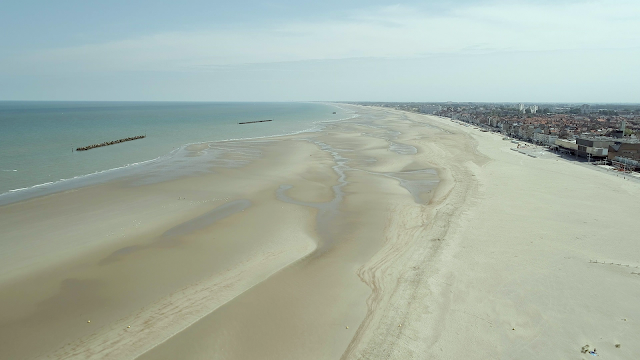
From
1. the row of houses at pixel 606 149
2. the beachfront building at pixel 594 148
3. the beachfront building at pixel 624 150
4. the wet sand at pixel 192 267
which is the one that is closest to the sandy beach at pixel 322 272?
the wet sand at pixel 192 267

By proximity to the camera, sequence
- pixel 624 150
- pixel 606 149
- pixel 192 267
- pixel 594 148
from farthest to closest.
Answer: pixel 594 148 → pixel 606 149 → pixel 624 150 → pixel 192 267

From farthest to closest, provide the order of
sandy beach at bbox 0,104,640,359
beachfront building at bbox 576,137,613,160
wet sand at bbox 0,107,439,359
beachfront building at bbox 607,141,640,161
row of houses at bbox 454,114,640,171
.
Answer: beachfront building at bbox 576,137,613,160 < beachfront building at bbox 607,141,640,161 < row of houses at bbox 454,114,640,171 < wet sand at bbox 0,107,439,359 < sandy beach at bbox 0,104,640,359

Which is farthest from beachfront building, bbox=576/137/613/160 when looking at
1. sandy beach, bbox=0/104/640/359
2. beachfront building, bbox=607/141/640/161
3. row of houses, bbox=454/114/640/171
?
sandy beach, bbox=0/104/640/359

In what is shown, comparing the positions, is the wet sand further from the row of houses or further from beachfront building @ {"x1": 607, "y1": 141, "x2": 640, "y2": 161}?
beachfront building @ {"x1": 607, "y1": 141, "x2": 640, "y2": 161}

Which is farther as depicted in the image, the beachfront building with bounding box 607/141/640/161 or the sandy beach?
the beachfront building with bounding box 607/141/640/161

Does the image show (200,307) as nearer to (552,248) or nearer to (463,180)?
(552,248)

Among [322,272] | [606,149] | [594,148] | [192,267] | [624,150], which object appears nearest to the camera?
[322,272]

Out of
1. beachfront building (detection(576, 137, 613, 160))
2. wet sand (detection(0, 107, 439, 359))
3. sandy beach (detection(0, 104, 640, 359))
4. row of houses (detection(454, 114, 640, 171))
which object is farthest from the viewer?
beachfront building (detection(576, 137, 613, 160))

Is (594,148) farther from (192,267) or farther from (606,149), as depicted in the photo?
(192,267)

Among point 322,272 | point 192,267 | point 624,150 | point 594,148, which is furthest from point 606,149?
point 192,267
